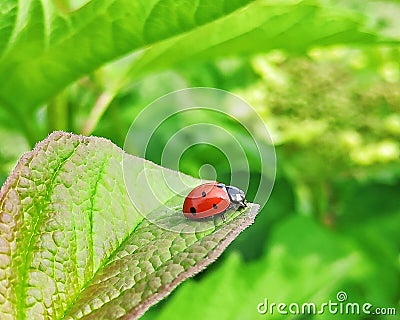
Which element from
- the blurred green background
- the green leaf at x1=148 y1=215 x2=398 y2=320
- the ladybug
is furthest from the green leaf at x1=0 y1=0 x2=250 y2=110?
the green leaf at x1=148 y1=215 x2=398 y2=320

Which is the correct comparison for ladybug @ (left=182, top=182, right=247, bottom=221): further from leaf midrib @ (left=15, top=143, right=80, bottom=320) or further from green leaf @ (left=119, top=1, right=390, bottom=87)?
green leaf @ (left=119, top=1, right=390, bottom=87)

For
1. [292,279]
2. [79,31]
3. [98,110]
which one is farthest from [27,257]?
[292,279]

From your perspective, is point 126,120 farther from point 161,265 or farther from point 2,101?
point 161,265

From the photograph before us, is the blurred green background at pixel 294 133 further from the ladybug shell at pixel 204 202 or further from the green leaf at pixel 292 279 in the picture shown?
the ladybug shell at pixel 204 202

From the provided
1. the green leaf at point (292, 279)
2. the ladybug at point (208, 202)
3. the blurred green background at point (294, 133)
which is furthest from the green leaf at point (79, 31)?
A: the green leaf at point (292, 279)

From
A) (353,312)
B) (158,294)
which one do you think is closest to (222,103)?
(353,312)

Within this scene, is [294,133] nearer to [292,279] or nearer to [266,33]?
[292,279]
